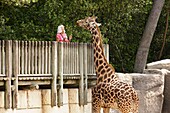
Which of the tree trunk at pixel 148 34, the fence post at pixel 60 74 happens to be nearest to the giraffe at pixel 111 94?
the fence post at pixel 60 74

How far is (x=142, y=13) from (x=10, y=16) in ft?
18.6

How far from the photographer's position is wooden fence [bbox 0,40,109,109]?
35.0ft

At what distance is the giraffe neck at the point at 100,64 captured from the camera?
11.7 meters

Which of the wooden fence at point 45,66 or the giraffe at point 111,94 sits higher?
the wooden fence at point 45,66

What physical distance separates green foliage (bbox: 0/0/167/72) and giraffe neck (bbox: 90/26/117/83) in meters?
3.67

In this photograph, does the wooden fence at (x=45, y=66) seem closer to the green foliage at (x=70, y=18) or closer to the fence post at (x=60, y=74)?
the fence post at (x=60, y=74)

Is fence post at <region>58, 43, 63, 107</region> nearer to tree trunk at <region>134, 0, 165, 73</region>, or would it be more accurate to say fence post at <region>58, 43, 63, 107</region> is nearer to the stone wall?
the stone wall

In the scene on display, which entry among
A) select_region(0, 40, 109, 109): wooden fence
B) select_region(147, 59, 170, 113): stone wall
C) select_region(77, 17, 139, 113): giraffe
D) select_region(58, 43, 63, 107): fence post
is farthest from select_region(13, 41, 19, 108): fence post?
select_region(147, 59, 170, 113): stone wall

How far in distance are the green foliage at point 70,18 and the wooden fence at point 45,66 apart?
3.69m

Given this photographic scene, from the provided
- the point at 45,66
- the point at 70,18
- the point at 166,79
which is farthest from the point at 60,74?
the point at 70,18

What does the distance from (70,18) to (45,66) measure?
6751mm

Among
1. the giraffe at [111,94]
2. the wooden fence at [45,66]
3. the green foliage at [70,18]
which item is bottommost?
the giraffe at [111,94]

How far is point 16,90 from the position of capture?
1071cm

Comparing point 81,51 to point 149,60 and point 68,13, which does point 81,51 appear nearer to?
point 68,13
